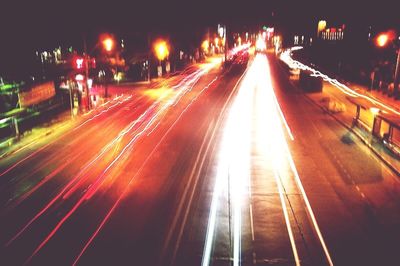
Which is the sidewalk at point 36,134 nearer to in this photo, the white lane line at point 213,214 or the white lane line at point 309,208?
the white lane line at point 213,214

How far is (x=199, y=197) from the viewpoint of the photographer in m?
11.4

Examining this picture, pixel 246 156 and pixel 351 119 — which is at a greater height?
pixel 351 119

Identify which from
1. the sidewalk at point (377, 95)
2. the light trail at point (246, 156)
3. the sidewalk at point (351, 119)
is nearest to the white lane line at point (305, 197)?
the light trail at point (246, 156)

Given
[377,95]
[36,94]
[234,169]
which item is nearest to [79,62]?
[36,94]

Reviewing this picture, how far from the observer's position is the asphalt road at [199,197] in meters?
8.61

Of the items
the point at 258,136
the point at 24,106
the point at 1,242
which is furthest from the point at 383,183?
the point at 24,106

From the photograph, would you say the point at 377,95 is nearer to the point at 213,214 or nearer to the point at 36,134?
the point at 213,214

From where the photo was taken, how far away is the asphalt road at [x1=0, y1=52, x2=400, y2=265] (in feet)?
28.2

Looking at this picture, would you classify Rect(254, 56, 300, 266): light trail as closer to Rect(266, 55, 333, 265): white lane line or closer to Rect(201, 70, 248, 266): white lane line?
Rect(266, 55, 333, 265): white lane line

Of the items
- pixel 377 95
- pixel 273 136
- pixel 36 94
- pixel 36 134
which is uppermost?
pixel 36 94

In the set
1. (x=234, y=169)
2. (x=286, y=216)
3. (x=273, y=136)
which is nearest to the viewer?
(x=286, y=216)

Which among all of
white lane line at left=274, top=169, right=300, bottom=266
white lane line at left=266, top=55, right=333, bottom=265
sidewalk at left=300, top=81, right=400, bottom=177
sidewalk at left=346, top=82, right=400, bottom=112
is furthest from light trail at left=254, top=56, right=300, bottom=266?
sidewalk at left=346, top=82, right=400, bottom=112

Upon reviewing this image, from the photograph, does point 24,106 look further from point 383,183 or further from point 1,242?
point 383,183

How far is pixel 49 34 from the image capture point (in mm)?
27438
